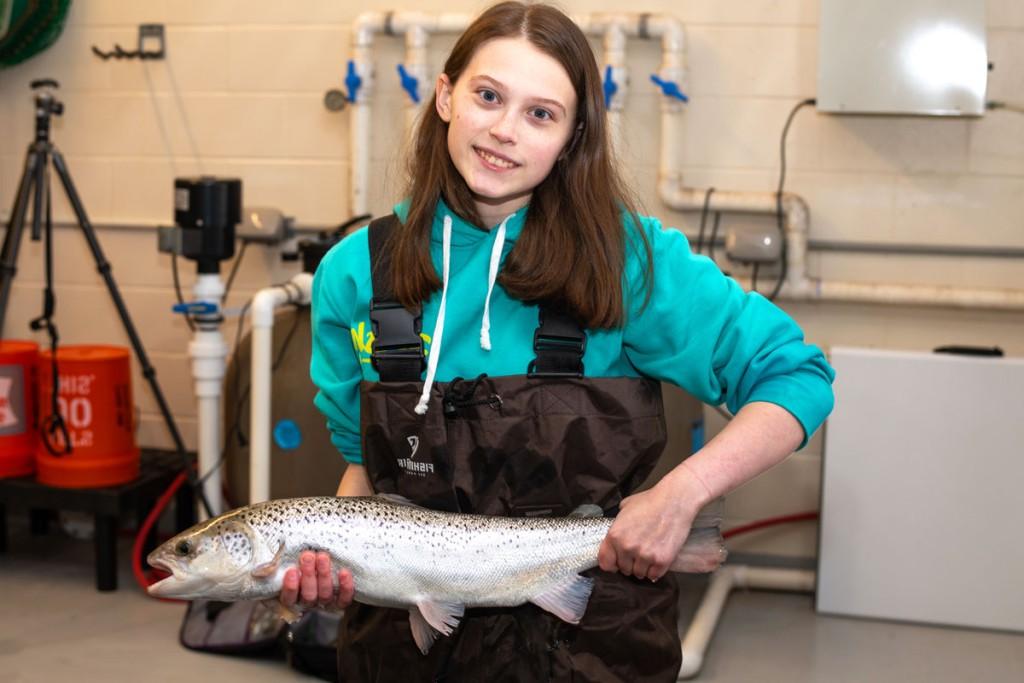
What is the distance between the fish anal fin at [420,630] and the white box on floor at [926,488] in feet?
6.95

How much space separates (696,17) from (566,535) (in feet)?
8.01

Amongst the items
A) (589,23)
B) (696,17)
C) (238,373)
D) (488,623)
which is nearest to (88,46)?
(238,373)

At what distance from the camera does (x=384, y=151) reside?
12.6 ft

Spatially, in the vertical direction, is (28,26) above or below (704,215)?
above

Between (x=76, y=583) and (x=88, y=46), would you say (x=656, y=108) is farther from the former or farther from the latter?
(x=76, y=583)

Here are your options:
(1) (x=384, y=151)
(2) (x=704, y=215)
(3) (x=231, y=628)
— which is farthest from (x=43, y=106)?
(2) (x=704, y=215)

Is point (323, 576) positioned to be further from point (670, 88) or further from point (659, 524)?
point (670, 88)

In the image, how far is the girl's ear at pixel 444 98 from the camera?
1695mm

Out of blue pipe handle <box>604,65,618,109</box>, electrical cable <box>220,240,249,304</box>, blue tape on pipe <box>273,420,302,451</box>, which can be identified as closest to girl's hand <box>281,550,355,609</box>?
blue tape on pipe <box>273,420,302,451</box>

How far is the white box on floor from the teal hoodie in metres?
1.90

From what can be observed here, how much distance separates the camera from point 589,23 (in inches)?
142

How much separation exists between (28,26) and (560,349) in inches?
116

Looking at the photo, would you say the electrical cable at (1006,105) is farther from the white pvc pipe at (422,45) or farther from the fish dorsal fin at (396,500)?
the fish dorsal fin at (396,500)

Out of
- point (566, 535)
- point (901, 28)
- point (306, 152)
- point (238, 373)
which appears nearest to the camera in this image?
point (566, 535)
